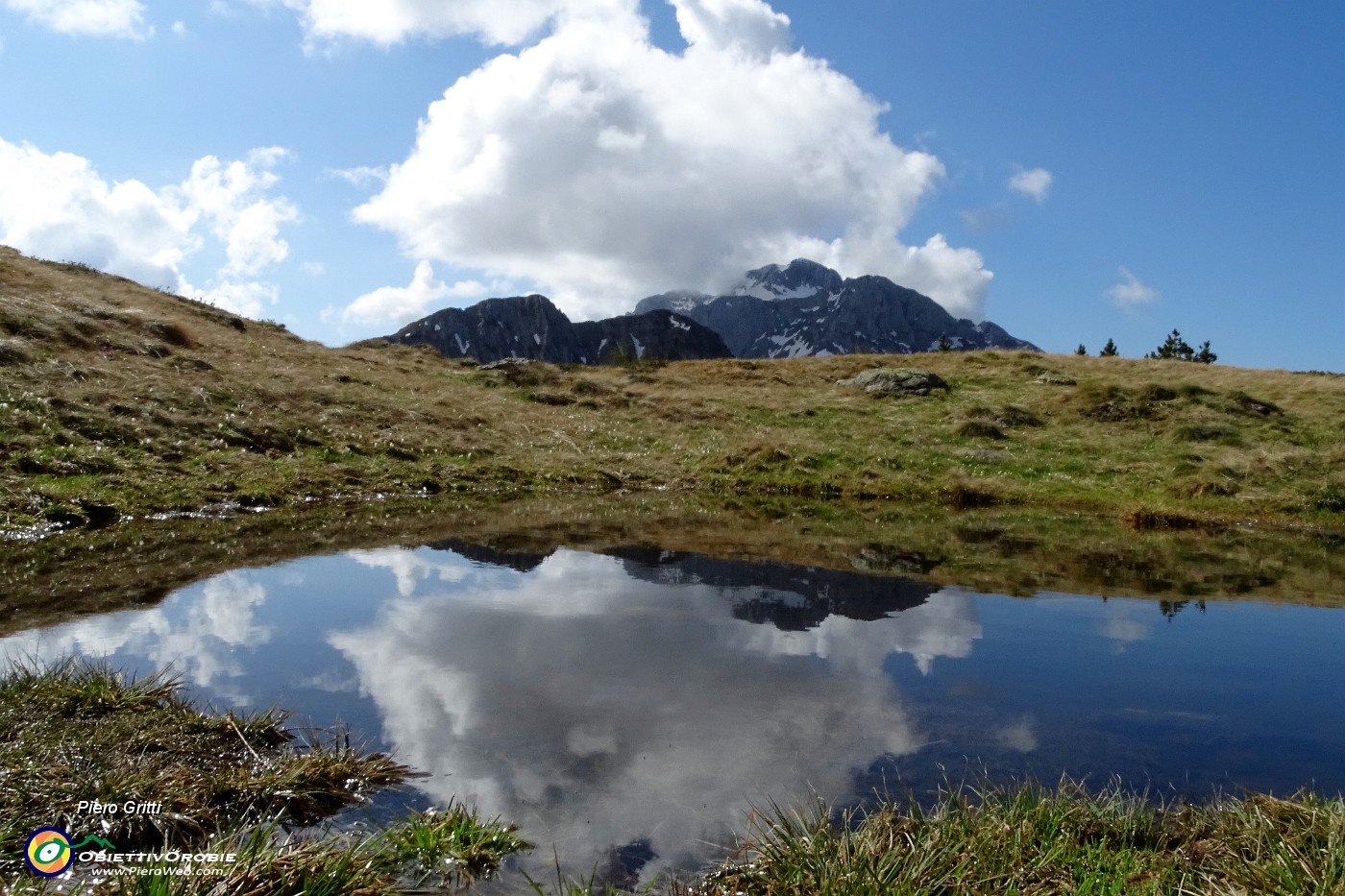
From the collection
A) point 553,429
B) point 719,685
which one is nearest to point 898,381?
point 553,429

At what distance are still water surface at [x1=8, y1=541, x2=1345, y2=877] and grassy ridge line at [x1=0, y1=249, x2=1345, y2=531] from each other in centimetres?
1158

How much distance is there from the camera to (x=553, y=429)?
42031 mm

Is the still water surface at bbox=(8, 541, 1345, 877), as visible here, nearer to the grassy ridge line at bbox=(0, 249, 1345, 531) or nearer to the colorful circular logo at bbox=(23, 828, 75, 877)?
the colorful circular logo at bbox=(23, 828, 75, 877)

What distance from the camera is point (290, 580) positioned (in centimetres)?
1506

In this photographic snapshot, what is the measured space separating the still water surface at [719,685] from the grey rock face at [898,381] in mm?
38807

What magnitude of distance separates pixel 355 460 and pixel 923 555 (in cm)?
2162

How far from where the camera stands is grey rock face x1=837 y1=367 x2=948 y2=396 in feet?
175

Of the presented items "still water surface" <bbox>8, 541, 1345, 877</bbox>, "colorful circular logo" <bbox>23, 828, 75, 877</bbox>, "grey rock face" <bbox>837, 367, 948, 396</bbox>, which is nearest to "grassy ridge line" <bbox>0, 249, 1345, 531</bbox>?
"grey rock face" <bbox>837, 367, 948, 396</bbox>

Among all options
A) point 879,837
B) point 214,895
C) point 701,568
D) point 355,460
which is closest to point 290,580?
point 701,568

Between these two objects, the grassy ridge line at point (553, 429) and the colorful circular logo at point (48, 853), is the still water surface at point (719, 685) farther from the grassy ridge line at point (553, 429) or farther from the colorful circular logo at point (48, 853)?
the grassy ridge line at point (553, 429)

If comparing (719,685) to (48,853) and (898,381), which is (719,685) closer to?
(48,853)

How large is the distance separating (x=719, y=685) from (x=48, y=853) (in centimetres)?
660

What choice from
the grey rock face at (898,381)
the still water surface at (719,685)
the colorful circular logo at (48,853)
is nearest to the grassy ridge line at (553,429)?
the grey rock face at (898,381)

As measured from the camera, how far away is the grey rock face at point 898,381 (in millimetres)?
53406
